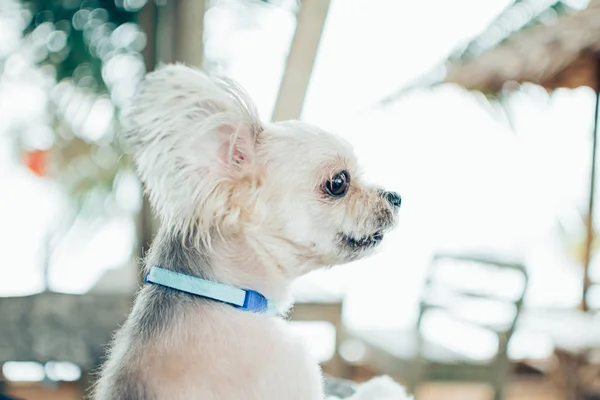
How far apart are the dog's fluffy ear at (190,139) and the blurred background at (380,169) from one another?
634 millimetres

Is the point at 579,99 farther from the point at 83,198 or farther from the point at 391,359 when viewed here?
the point at 83,198

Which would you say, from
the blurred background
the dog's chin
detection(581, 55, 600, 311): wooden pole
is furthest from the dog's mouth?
detection(581, 55, 600, 311): wooden pole

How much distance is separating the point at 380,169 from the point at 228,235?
2.26 m

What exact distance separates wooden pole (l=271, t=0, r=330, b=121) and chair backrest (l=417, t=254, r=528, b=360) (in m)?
1.23

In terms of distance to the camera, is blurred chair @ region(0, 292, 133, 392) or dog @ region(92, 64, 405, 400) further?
blurred chair @ region(0, 292, 133, 392)

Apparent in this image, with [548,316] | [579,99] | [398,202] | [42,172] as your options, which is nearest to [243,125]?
[398,202]

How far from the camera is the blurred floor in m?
3.22

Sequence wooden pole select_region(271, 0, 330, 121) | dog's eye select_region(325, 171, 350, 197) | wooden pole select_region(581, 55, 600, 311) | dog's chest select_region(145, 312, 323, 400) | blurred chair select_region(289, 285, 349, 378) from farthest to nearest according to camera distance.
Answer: wooden pole select_region(581, 55, 600, 311) < blurred chair select_region(289, 285, 349, 378) < wooden pole select_region(271, 0, 330, 121) < dog's eye select_region(325, 171, 350, 197) < dog's chest select_region(145, 312, 323, 400)

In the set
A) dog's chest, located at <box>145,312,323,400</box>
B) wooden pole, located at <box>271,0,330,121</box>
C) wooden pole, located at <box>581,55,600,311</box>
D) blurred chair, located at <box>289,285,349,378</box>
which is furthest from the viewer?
wooden pole, located at <box>581,55,600,311</box>

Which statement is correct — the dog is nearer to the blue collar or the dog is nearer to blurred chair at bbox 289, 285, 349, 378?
the blue collar

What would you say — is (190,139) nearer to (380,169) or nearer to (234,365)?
(234,365)

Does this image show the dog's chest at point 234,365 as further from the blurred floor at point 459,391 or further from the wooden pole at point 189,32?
the blurred floor at point 459,391

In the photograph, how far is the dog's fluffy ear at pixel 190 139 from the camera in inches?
31.7

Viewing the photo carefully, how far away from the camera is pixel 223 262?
3.03ft
